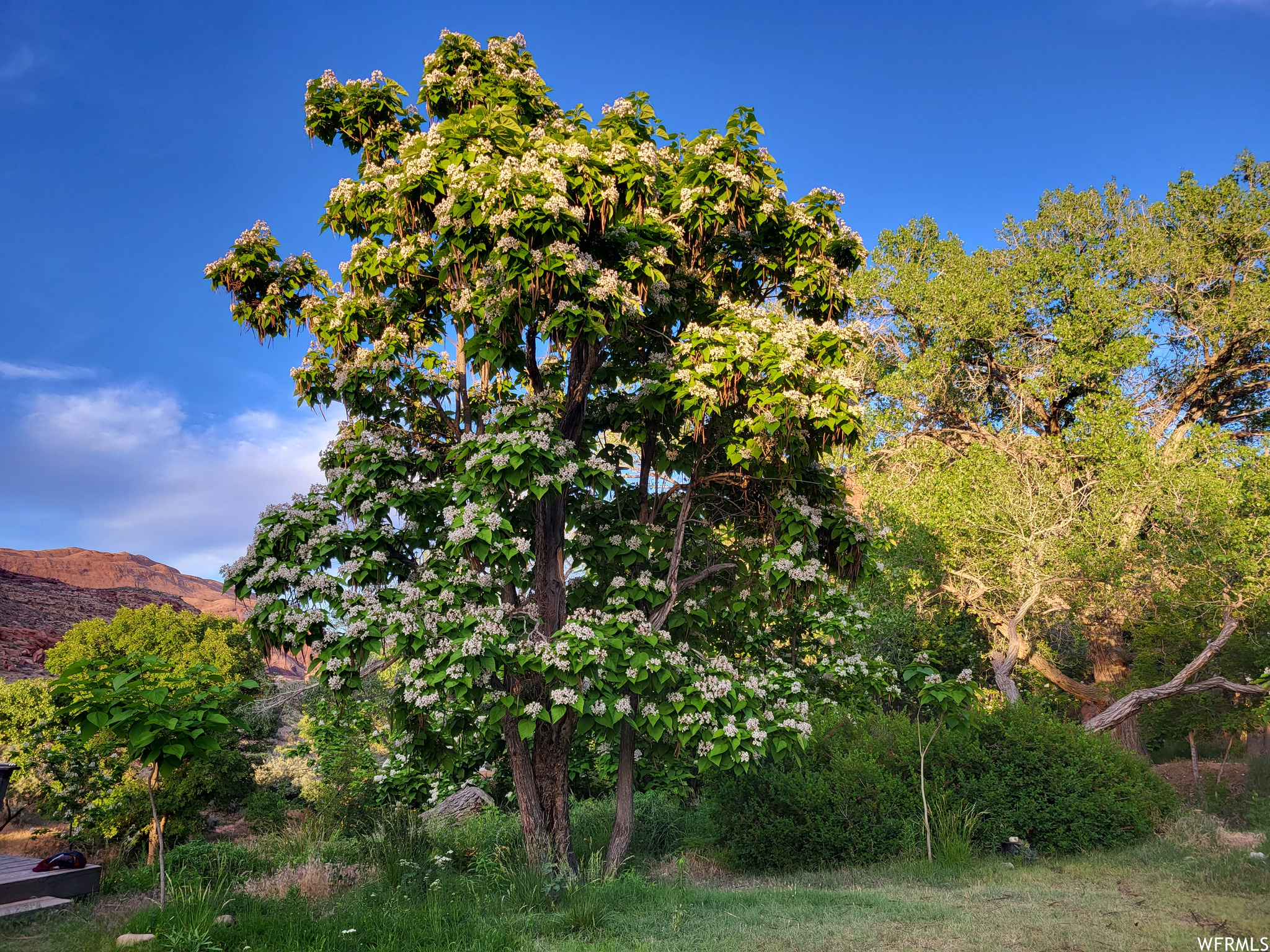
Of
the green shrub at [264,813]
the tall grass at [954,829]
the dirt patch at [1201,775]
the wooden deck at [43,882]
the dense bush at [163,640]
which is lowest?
the dirt patch at [1201,775]

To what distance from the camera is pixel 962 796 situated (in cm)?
1030

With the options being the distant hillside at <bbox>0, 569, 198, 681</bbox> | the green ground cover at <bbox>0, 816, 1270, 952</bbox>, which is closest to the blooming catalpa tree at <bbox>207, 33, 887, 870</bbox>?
the green ground cover at <bbox>0, 816, 1270, 952</bbox>

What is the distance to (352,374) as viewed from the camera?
8508 millimetres

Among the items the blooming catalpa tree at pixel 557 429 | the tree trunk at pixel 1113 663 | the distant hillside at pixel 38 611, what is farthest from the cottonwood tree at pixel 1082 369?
the distant hillside at pixel 38 611

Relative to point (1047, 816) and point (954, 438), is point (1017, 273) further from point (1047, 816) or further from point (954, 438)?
point (1047, 816)

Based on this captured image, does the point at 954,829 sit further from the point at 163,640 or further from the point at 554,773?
the point at 163,640

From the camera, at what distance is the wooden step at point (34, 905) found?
25.8 feet

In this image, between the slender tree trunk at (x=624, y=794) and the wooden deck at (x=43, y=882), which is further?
the slender tree trunk at (x=624, y=794)

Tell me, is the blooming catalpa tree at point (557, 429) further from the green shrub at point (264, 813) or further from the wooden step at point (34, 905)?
the green shrub at point (264, 813)

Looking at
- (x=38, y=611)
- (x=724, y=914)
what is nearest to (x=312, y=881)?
(x=724, y=914)

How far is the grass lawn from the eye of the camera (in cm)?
577

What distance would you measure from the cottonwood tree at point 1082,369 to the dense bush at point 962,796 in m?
5.76

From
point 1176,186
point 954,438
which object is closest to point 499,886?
point 954,438

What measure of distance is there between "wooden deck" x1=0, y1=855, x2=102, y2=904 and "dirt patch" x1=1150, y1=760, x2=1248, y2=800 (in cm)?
1889
